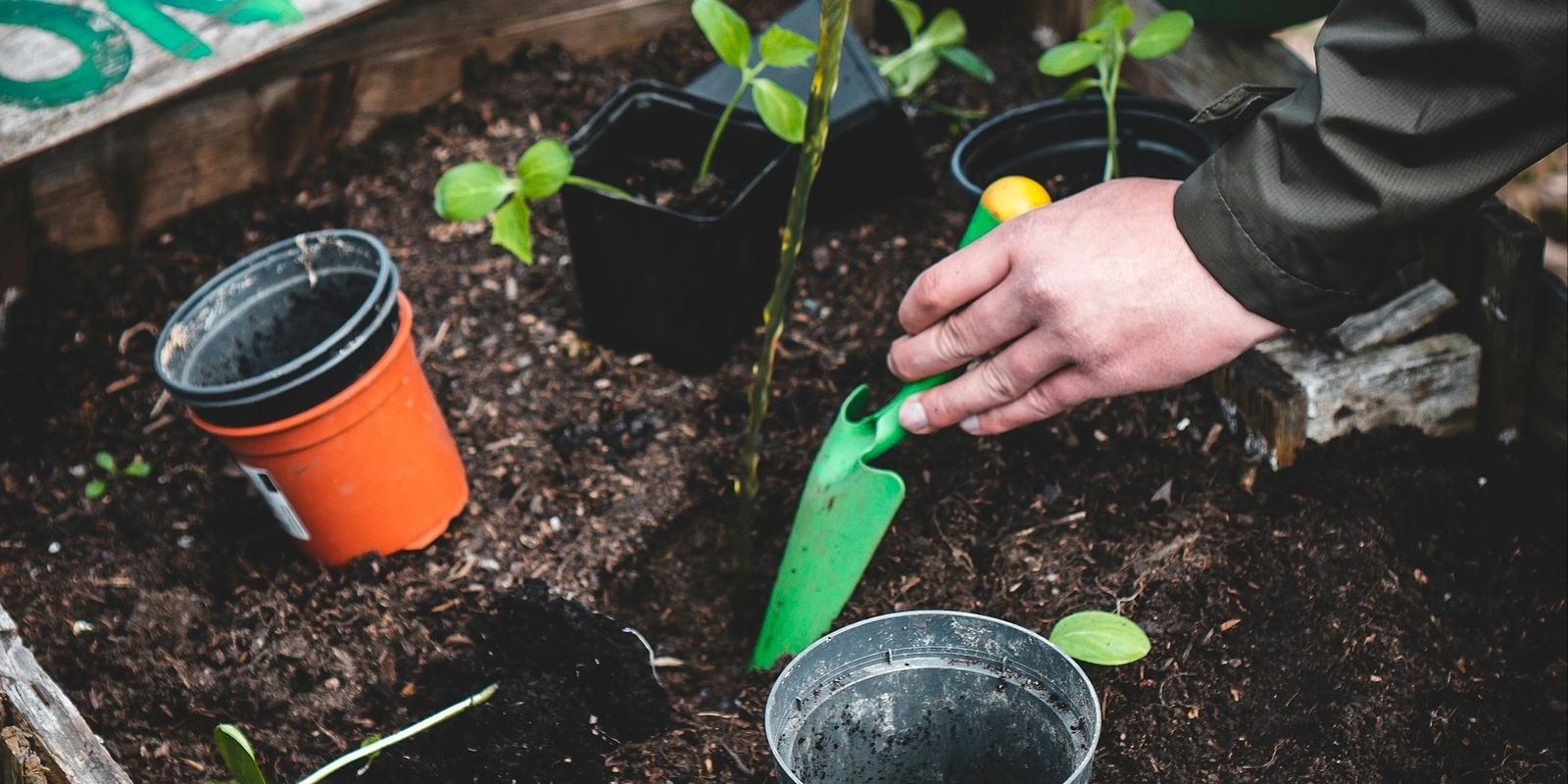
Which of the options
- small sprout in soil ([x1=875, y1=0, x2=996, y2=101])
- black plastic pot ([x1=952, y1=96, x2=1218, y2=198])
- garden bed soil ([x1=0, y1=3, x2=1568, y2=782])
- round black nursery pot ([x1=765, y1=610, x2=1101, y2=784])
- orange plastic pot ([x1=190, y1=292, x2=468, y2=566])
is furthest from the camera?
small sprout in soil ([x1=875, y1=0, x2=996, y2=101])

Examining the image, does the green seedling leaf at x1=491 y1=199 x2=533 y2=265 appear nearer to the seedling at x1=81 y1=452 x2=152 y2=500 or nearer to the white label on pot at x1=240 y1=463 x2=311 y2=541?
the white label on pot at x1=240 y1=463 x2=311 y2=541

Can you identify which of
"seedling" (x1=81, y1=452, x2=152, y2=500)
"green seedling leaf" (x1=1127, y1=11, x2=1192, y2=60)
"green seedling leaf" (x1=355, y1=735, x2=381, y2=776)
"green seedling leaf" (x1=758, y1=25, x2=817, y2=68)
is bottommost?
"green seedling leaf" (x1=355, y1=735, x2=381, y2=776)

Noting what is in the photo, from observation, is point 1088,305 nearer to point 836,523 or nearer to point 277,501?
point 836,523

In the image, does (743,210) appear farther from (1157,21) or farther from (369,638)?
(369,638)

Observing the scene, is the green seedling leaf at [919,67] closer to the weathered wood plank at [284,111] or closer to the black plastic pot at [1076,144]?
the black plastic pot at [1076,144]

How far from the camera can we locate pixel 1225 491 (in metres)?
1.58

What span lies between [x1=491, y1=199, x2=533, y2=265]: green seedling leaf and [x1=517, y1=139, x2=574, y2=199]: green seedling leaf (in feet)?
0.12

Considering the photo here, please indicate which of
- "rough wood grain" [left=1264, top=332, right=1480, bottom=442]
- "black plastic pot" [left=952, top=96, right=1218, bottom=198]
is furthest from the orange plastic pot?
"rough wood grain" [left=1264, top=332, right=1480, bottom=442]

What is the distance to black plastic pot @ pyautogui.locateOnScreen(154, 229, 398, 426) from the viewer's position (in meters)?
1.44

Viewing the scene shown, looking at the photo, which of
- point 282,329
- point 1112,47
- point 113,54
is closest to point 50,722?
point 282,329

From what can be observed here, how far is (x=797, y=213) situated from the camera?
4.23 ft

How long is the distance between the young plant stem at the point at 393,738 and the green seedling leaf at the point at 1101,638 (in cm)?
73

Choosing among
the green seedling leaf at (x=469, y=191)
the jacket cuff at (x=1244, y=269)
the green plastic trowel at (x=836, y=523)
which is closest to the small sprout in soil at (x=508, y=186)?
the green seedling leaf at (x=469, y=191)

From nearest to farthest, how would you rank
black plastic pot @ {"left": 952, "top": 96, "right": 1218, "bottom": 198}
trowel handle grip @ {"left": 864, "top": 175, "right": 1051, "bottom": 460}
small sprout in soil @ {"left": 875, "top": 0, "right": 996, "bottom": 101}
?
trowel handle grip @ {"left": 864, "top": 175, "right": 1051, "bottom": 460} → black plastic pot @ {"left": 952, "top": 96, "right": 1218, "bottom": 198} → small sprout in soil @ {"left": 875, "top": 0, "right": 996, "bottom": 101}
